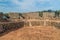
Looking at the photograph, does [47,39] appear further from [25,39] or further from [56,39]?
[25,39]

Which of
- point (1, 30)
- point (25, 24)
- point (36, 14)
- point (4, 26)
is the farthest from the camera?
point (36, 14)

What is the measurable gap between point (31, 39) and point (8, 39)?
189cm

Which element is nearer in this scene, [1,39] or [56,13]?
[1,39]

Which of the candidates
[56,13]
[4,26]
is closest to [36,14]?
[56,13]

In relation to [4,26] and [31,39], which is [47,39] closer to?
[31,39]

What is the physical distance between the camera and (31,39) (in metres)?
12.3

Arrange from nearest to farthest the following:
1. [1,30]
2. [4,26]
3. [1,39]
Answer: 1. [1,39]
2. [1,30]
3. [4,26]

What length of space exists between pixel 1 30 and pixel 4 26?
110cm

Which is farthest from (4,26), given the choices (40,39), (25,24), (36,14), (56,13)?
(56,13)

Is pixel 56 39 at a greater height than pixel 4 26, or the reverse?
pixel 4 26

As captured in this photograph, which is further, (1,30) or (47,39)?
(1,30)

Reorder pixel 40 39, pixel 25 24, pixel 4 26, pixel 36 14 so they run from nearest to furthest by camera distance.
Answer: pixel 40 39, pixel 4 26, pixel 25 24, pixel 36 14

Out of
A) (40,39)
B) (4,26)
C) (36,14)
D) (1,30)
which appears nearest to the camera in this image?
(40,39)

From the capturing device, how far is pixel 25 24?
25453 mm
